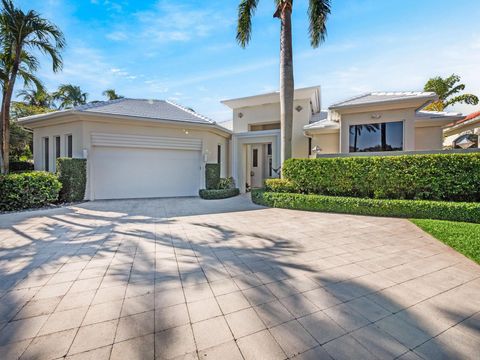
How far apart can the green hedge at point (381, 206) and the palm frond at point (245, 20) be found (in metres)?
7.39

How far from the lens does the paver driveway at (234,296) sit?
2037 millimetres

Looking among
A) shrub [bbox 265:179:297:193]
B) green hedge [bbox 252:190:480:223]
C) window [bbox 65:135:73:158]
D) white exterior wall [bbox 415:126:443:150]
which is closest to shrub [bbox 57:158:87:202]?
window [bbox 65:135:73:158]

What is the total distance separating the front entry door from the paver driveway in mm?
10188

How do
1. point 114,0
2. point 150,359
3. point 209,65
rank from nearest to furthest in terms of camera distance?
point 150,359 → point 114,0 → point 209,65

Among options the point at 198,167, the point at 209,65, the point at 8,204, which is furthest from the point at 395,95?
the point at 8,204

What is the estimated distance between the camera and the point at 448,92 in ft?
70.2

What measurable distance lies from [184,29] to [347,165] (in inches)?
328

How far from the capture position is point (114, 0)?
7.78 m

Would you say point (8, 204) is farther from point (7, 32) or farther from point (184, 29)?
point (184, 29)

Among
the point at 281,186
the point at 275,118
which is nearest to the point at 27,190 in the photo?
the point at 281,186

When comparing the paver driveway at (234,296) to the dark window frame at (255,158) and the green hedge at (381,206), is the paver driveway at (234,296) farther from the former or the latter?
the dark window frame at (255,158)

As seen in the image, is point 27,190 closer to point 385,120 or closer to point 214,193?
point 214,193

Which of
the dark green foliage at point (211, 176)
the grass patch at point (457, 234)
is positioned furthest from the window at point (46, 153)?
the grass patch at point (457, 234)

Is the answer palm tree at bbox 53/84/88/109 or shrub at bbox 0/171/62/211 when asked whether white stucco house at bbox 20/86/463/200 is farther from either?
palm tree at bbox 53/84/88/109
